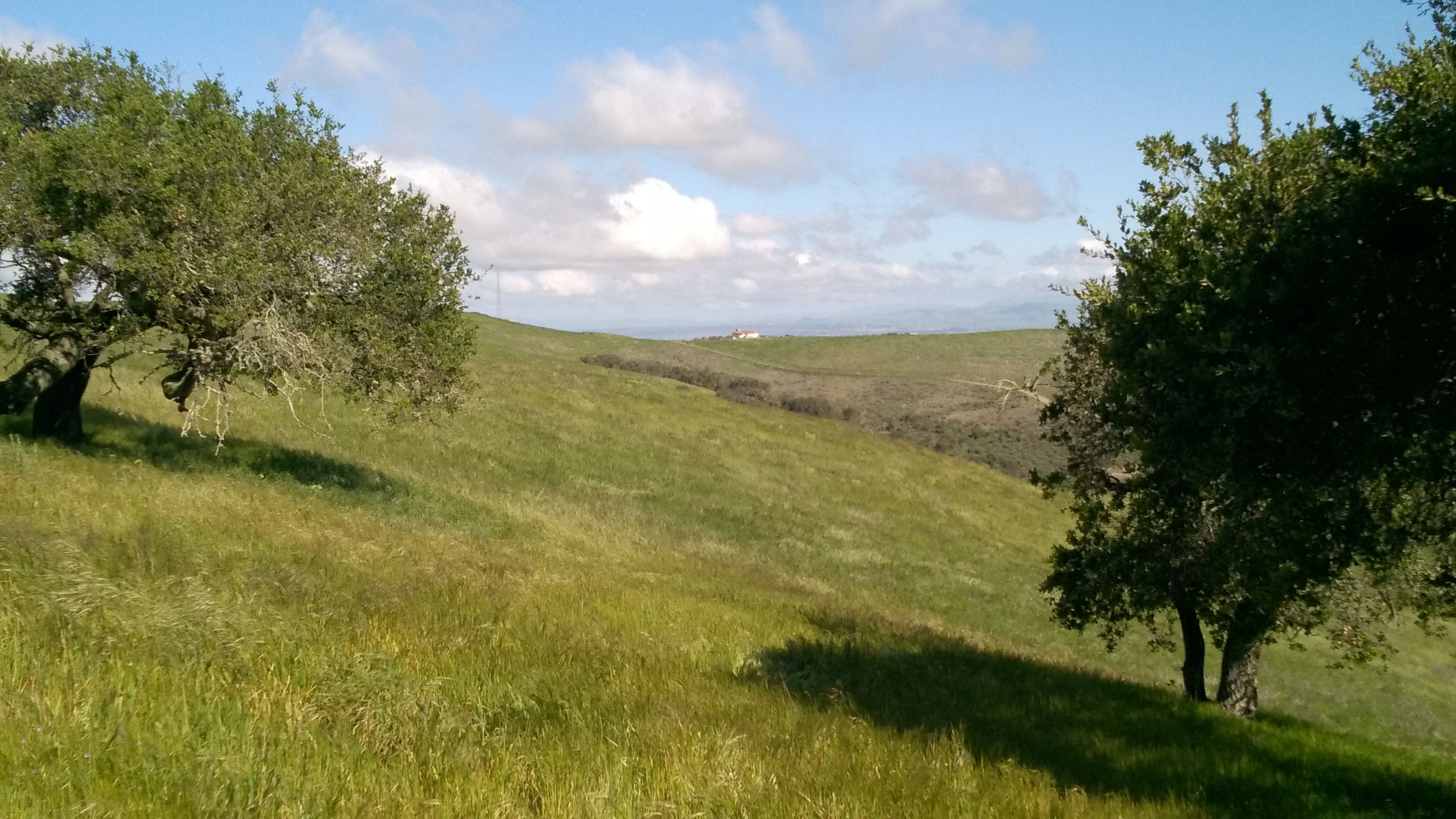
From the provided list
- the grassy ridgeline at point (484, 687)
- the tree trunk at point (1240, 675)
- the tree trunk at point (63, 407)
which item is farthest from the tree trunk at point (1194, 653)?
the tree trunk at point (63, 407)

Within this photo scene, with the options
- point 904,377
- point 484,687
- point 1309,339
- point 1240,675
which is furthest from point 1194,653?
point 904,377

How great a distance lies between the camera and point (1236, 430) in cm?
936

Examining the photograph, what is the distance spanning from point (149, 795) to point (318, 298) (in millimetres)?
16658

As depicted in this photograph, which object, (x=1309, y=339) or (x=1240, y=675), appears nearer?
(x=1309, y=339)

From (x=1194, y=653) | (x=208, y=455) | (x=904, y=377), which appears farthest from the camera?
(x=904, y=377)

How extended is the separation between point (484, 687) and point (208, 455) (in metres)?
17.7

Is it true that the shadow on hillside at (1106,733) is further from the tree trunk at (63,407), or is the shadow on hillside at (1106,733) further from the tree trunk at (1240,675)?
the tree trunk at (63,407)

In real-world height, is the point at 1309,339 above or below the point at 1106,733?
above

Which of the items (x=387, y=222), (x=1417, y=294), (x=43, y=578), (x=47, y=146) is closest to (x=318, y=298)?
(x=387, y=222)

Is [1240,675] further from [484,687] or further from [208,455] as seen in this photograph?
[208,455]

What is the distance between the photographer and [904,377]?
317 ft

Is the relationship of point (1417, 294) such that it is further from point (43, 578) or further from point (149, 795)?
point (43, 578)

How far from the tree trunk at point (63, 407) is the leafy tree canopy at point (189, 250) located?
0.11 ft

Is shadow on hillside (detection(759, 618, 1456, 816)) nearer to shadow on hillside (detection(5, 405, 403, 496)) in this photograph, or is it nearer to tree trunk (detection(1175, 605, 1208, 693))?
tree trunk (detection(1175, 605, 1208, 693))
